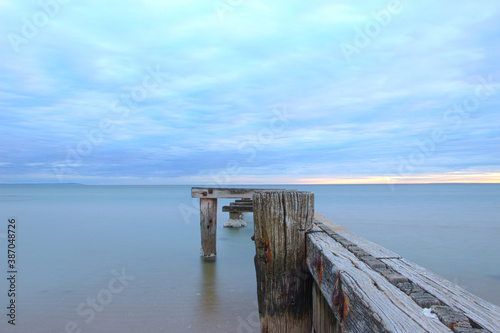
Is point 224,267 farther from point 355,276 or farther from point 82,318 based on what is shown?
point 355,276

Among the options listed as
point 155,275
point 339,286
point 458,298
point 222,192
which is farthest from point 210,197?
point 458,298

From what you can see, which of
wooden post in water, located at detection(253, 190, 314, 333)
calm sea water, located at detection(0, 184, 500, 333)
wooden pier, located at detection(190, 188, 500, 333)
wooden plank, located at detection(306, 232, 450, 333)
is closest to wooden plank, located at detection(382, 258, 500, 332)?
wooden pier, located at detection(190, 188, 500, 333)

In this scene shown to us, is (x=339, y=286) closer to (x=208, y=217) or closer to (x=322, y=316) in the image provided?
(x=322, y=316)

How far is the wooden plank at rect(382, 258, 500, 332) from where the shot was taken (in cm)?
115

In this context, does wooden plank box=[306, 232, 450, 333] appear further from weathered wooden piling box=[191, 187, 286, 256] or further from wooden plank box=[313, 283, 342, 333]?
weathered wooden piling box=[191, 187, 286, 256]

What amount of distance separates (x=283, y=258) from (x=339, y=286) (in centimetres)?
92

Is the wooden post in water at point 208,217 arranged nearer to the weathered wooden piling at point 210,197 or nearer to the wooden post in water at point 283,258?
the weathered wooden piling at point 210,197

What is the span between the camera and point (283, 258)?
264cm

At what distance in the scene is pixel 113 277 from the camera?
25.9ft

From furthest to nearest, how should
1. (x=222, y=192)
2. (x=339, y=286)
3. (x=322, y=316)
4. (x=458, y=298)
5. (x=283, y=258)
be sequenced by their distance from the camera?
(x=222, y=192) → (x=283, y=258) → (x=322, y=316) → (x=339, y=286) → (x=458, y=298)

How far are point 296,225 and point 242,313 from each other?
3.61m

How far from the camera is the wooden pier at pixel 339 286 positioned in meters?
1.22

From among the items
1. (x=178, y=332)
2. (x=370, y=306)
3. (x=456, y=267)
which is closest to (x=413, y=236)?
(x=456, y=267)

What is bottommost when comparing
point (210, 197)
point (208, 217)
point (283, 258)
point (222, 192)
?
point (208, 217)
